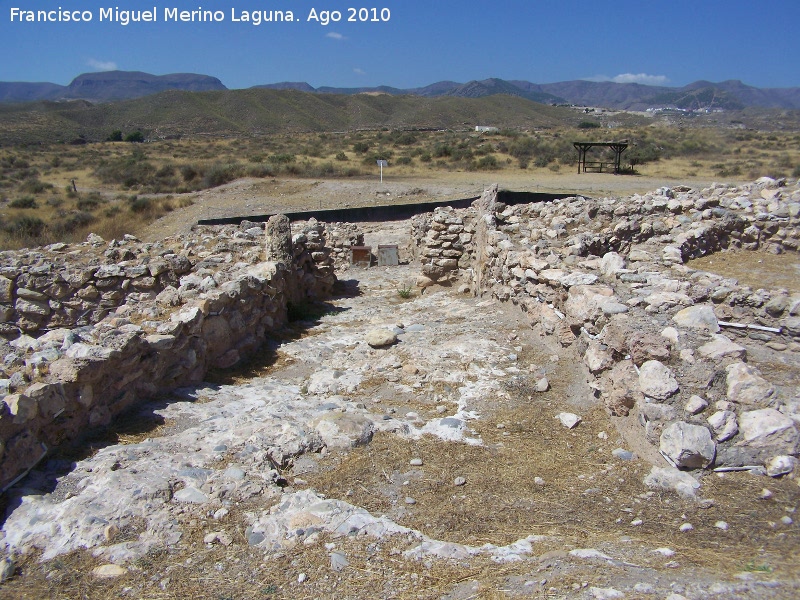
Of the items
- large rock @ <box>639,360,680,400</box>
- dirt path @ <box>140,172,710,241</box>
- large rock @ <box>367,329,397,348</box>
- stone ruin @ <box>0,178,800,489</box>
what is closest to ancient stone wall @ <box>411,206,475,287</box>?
stone ruin @ <box>0,178,800,489</box>

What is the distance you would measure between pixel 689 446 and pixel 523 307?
3573 millimetres

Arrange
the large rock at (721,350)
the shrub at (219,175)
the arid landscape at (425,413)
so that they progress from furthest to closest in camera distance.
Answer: the shrub at (219,175) < the large rock at (721,350) < the arid landscape at (425,413)

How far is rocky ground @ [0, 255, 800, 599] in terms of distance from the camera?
2.73 metres

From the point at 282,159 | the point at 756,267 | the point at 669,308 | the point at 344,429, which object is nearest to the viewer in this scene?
the point at 344,429

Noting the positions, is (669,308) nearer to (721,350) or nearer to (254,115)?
(721,350)

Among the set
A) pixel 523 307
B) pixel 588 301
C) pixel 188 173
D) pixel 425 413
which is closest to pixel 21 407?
pixel 425 413

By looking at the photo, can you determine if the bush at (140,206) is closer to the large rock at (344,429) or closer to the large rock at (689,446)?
the large rock at (344,429)

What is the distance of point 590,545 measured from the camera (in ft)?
9.71

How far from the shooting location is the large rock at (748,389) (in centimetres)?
377

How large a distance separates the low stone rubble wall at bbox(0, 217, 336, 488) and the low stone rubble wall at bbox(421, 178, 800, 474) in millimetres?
2987

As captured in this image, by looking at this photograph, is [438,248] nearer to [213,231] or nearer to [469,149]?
[213,231]

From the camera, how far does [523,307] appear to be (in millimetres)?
7113

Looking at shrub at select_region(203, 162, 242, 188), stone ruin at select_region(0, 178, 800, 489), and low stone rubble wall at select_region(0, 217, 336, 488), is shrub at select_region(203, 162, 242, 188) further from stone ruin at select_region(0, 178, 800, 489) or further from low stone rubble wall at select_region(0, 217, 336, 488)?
low stone rubble wall at select_region(0, 217, 336, 488)

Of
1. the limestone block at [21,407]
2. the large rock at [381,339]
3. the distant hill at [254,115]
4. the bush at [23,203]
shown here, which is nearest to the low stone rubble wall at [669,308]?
the large rock at [381,339]
